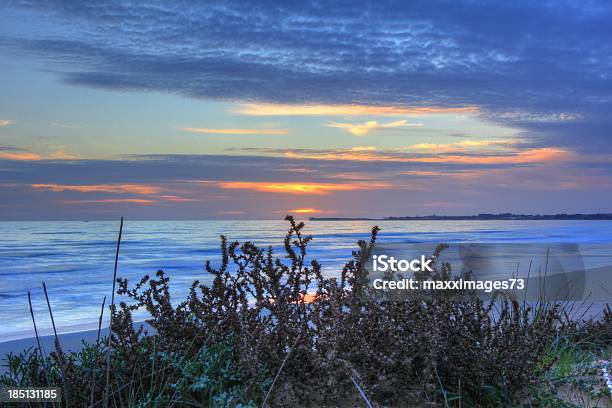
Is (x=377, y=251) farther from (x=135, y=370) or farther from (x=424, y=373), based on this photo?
(x=135, y=370)

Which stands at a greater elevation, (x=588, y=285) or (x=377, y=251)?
(x=377, y=251)

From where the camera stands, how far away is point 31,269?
21031mm

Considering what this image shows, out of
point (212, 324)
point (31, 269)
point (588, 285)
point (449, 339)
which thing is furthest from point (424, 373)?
point (31, 269)

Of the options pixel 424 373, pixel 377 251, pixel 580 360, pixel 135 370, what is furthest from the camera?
pixel 580 360

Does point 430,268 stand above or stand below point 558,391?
above

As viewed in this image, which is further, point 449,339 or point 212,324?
point 212,324

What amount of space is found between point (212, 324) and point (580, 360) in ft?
9.83

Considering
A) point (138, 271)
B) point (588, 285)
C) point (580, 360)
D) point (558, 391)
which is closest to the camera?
point (558, 391)

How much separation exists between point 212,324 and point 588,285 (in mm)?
10165

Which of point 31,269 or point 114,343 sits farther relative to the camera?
point 31,269

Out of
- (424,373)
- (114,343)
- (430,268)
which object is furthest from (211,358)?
(430,268)

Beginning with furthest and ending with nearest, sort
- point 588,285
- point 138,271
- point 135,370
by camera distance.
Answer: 1. point 138,271
2. point 588,285
3. point 135,370

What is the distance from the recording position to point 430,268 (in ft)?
14.7

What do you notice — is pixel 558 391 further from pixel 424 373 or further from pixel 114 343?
pixel 114 343
